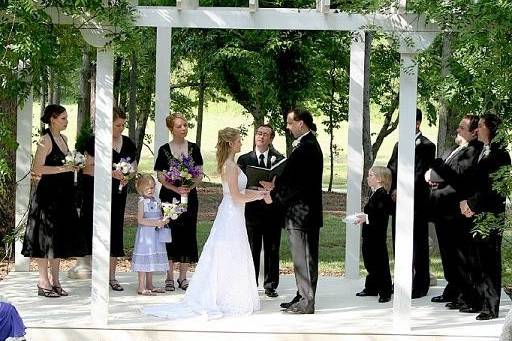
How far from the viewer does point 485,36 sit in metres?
7.48

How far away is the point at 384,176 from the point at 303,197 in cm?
100

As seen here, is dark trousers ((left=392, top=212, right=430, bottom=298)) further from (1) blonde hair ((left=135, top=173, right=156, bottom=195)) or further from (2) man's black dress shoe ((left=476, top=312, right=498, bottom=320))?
(1) blonde hair ((left=135, top=173, right=156, bottom=195))

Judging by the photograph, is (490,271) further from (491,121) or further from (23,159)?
(23,159)

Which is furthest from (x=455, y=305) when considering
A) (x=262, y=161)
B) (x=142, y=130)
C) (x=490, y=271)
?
(x=142, y=130)

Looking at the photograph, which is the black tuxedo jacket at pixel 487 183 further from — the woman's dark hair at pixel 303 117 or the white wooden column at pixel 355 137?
the white wooden column at pixel 355 137

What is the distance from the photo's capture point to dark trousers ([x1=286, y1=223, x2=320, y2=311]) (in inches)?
357

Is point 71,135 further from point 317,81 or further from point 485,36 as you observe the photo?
point 485,36

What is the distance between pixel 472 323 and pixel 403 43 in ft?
7.41

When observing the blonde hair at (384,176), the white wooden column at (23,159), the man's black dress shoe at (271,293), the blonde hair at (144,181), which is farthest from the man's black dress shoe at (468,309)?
the white wooden column at (23,159)

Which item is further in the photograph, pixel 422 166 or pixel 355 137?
pixel 355 137

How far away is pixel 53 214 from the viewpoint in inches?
380

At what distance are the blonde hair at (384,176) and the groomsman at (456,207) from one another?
368 millimetres

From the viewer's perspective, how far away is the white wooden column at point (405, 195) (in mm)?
8453

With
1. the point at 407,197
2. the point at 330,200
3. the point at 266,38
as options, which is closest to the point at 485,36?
the point at 407,197
